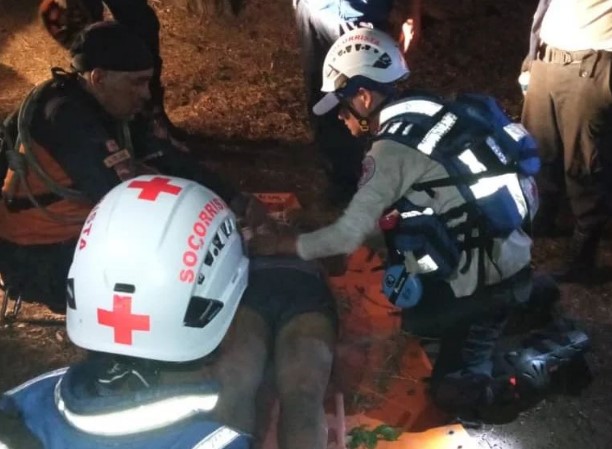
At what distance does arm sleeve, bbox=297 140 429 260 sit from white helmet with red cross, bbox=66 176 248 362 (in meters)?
0.73

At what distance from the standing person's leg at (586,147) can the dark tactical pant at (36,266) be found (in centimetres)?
244

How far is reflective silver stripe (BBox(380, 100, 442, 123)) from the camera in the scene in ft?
10.8

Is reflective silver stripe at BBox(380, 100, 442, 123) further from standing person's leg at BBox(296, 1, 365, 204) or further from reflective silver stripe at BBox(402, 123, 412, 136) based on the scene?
standing person's leg at BBox(296, 1, 365, 204)

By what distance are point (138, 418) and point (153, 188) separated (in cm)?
85

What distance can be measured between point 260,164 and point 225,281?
3210mm

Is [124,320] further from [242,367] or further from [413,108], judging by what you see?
[413,108]

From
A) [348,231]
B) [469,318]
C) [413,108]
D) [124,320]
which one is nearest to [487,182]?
[413,108]

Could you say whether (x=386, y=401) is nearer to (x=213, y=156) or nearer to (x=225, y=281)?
(x=225, y=281)

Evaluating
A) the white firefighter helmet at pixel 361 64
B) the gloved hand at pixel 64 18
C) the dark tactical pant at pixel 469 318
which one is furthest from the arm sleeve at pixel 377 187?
the gloved hand at pixel 64 18

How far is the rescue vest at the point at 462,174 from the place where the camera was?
128 inches

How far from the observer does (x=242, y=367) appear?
311cm

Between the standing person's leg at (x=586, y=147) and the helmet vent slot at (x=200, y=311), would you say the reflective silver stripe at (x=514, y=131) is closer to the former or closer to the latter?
the standing person's leg at (x=586, y=147)

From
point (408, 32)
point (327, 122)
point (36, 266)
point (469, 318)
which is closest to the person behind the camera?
point (469, 318)

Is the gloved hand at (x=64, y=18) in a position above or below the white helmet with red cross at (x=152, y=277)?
below
